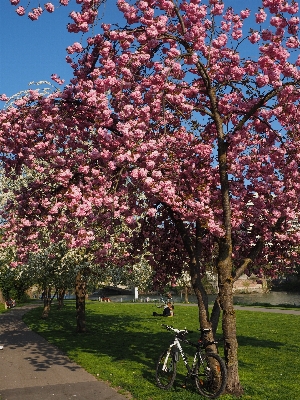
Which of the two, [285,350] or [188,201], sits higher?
[188,201]

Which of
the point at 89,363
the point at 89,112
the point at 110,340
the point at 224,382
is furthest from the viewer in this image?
the point at 110,340

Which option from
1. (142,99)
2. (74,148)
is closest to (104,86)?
(142,99)

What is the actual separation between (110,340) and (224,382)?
1051 centimetres

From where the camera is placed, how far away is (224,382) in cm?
956

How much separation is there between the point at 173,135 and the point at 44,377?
275 inches

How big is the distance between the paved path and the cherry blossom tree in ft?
10.2

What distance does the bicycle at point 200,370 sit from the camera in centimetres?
981

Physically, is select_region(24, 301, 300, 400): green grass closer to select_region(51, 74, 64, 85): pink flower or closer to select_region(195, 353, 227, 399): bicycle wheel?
select_region(195, 353, 227, 399): bicycle wheel

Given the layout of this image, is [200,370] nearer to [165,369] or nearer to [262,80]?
[165,369]

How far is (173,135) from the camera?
1131 centimetres

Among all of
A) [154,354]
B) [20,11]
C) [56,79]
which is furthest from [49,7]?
[154,354]

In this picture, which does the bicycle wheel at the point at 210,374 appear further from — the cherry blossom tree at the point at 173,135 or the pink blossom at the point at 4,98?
the pink blossom at the point at 4,98

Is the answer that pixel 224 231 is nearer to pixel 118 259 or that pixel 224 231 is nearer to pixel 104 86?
pixel 104 86

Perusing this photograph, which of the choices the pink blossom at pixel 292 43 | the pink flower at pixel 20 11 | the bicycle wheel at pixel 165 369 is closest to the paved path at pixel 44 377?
the bicycle wheel at pixel 165 369
